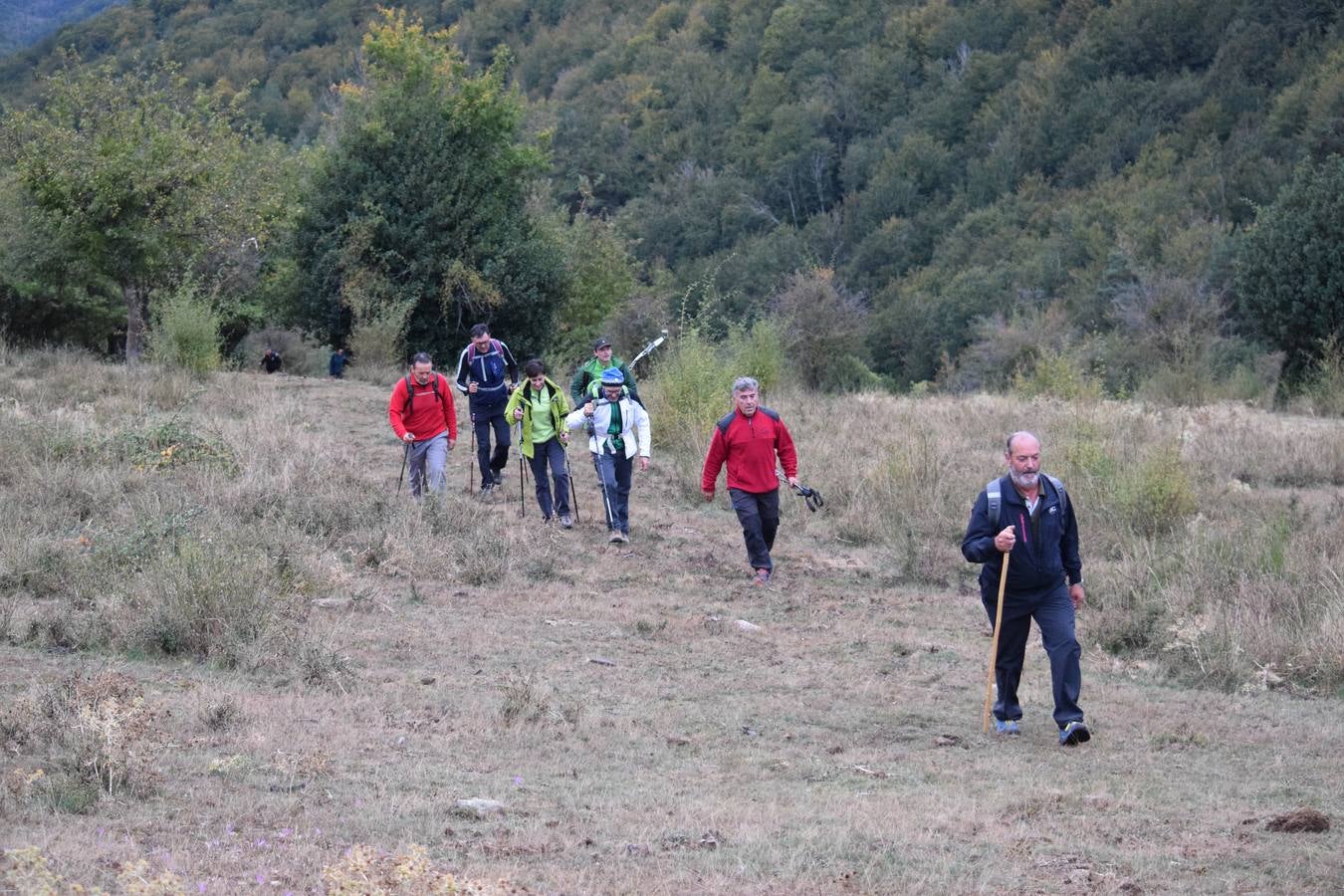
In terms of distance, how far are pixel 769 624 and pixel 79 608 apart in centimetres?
488

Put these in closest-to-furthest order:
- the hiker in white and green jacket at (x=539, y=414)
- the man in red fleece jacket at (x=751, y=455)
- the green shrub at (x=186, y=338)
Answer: the man in red fleece jacket at (x=751, y=455)
the hiker in white and green jacket at (x=539, y=414)
the green shrub at (x=186, y=338)

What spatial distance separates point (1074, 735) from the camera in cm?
829

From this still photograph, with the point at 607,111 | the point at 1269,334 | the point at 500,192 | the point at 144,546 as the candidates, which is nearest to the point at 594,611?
the point at 144,546

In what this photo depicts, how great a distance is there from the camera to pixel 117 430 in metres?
15.3

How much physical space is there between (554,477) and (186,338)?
8.98 metres

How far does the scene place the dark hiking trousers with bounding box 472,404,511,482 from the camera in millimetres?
15312

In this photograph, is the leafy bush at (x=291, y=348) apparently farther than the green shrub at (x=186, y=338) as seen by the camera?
Yes

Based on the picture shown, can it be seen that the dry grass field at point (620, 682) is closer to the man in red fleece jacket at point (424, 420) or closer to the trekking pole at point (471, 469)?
the trekking pole at point (471, 469)

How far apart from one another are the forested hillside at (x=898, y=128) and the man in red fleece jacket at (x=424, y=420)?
25196mm

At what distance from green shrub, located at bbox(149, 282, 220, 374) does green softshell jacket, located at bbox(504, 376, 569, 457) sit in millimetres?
8435

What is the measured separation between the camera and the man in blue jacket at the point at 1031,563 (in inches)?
328

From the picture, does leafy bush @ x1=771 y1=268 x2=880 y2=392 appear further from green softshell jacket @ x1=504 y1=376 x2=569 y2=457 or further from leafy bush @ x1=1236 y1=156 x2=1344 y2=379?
green softshell jacket @ x1=504 y1=376 x2=569 y2=457

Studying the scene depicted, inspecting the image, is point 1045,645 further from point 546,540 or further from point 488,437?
point 488,437

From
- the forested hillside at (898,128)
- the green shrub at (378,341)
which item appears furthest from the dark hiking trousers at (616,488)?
the forested hillside at (898,128)
